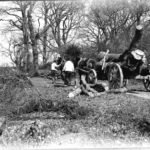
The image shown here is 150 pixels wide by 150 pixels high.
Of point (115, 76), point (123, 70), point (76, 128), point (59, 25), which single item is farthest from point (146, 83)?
point (59, 25)

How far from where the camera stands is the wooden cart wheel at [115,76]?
289 inches

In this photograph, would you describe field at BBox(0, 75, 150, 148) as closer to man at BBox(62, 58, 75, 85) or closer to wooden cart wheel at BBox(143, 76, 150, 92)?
wooden cart wheel at BBox(143, 76, 150, 92)

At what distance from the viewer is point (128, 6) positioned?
7.64m

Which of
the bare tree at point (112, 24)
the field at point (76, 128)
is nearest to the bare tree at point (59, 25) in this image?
the bare tree at point (112, 24)

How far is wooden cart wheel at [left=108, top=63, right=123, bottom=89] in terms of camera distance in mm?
7341

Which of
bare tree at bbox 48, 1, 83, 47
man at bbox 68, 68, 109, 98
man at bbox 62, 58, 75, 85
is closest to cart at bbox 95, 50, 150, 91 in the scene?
man at bbox 68, 68, 109, 98

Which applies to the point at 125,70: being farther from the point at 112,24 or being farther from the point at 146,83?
the point at 112,24

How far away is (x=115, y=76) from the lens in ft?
24.7

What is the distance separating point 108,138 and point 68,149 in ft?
1.99

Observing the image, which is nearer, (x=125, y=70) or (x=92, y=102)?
(x=92, y=102)

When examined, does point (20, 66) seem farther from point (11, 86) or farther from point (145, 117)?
point (145, 117)

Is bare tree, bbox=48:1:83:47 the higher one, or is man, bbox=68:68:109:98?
bare tree, bbox=48:1:83:47

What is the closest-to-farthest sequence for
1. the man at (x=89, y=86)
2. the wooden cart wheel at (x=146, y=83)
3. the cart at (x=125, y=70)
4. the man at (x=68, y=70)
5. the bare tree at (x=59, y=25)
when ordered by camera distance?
the man at (x=89, y=86) → the cart at (x=125, y=70) → the wooden cart wheel at (x=146, y=83) → the man at (x=68, y=70) → the bare tree at (x=59, y=25)

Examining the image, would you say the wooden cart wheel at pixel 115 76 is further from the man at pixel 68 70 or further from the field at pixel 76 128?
the field at pixel 76 128
